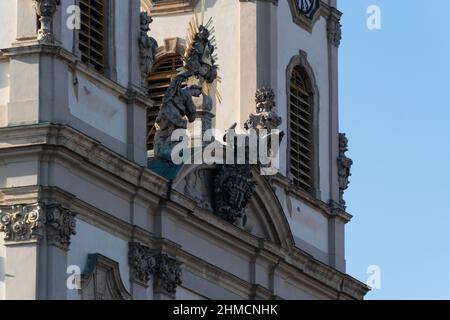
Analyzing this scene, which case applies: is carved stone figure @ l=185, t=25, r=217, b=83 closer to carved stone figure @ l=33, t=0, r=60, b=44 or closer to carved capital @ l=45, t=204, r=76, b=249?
carved stone figure @ l=33, t=0, r=60, b=44

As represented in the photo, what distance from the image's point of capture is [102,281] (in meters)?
59.5

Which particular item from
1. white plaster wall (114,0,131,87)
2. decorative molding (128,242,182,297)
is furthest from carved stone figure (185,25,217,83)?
decorative molding (128,242,182,297)

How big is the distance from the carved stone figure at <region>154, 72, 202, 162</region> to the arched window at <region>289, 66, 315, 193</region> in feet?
18.8

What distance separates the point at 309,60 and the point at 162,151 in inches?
313

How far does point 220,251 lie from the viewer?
6359cm

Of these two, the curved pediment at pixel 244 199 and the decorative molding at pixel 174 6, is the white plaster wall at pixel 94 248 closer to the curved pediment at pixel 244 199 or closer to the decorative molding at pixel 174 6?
the curved pediment at pixel 244 199

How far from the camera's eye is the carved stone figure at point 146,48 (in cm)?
6194

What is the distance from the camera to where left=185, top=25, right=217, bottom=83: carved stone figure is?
6338cm

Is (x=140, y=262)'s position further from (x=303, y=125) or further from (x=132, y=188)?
(x=303, y=125)

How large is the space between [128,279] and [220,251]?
3586mm

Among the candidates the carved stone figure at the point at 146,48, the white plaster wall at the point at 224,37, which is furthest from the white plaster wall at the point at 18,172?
the white plaster wall at the point at 224,37

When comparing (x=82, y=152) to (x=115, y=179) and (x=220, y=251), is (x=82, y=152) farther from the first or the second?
(x=220, y=251)
